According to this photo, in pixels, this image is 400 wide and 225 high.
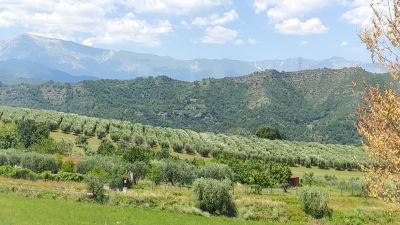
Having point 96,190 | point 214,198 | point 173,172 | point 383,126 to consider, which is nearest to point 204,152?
point 173,172

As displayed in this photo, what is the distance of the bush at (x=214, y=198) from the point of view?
61.1m

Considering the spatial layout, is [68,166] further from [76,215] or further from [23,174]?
[76,215]

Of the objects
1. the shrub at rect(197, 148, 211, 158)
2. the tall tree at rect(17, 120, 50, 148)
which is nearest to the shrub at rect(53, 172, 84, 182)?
the tall tree at rect(17, 120, 50, 148)

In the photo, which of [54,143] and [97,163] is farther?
[54,143]

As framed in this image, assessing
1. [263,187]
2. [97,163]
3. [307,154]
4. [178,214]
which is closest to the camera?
[178,214]

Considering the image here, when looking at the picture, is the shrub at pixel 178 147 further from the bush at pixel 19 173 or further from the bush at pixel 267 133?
the bush at pixel 267 133

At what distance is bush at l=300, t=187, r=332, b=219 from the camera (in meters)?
66.2

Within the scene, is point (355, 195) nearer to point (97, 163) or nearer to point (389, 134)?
point (97, 163)

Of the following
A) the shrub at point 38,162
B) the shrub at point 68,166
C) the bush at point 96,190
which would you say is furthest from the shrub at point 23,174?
the bush at point 96,190

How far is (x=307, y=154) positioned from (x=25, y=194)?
104m

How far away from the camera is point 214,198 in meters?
61.0

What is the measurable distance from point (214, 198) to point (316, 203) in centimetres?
1518

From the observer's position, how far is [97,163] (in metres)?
86.8

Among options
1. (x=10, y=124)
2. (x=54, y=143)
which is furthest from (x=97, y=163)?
(x=10, y=124)
